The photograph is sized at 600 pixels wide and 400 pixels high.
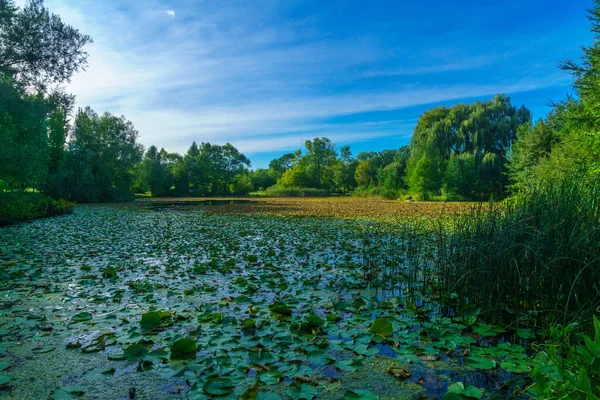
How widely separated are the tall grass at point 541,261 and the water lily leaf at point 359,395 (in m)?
1.49

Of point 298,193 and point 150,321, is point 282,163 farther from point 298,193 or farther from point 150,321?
point 150,321

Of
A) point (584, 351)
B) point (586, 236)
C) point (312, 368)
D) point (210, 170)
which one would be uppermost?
point (210, 170)

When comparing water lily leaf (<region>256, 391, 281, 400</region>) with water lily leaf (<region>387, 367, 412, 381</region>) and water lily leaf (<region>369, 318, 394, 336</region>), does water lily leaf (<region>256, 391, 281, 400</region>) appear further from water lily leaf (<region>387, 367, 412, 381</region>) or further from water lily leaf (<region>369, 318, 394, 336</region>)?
water lily leaf (<region>369, 318, 394, 336</region>)

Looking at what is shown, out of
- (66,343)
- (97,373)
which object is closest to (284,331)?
(97,373)

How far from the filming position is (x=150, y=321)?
3033mm

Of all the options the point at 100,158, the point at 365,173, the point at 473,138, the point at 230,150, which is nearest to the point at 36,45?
the point at 100,158

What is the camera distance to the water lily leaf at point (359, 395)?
194 centimetres

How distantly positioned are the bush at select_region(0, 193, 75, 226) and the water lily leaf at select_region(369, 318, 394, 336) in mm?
12938

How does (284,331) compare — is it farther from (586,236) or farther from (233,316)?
(586,236)

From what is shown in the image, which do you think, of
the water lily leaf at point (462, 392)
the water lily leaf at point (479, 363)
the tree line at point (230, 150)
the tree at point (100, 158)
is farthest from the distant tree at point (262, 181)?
the water lily leaf at point (462, 392)

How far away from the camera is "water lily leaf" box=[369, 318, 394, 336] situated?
9.39 feet

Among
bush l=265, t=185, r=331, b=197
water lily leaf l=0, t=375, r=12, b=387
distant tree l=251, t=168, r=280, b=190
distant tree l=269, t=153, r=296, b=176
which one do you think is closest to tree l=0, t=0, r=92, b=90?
water lily leaf l=0, t=375, r=12, b=387

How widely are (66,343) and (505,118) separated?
3810 centimetres

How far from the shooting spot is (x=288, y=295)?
4.00 meters
